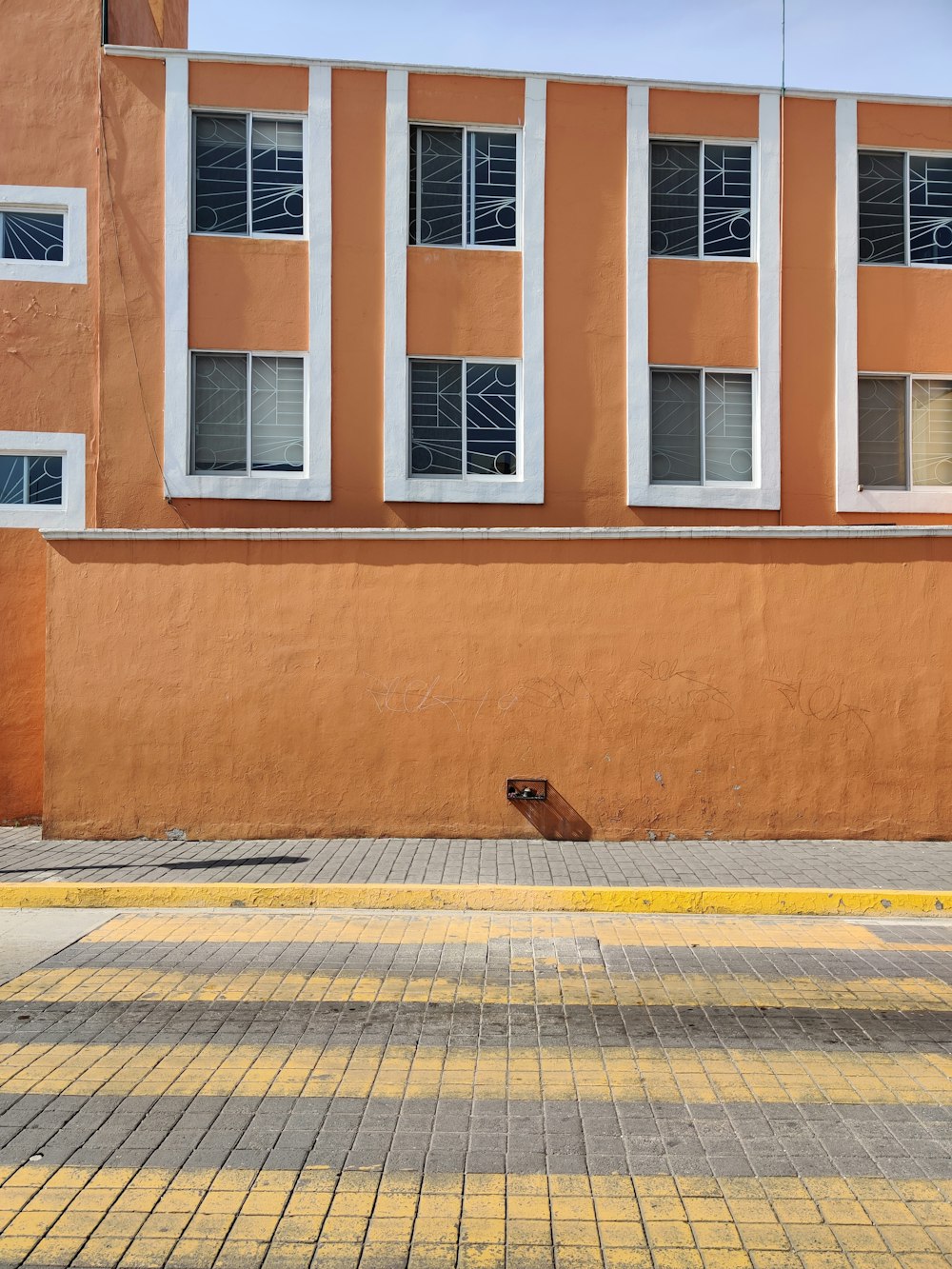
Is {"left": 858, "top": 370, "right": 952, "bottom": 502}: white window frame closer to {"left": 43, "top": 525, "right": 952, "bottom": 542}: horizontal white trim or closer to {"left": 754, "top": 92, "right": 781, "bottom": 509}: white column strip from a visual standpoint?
{"left": 754, "top": 92, "right": 781, "bottom": 509}: white column strip

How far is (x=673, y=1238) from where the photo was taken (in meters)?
3.80

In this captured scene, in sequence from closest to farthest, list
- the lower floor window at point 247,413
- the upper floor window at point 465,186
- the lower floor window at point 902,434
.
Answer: the lower floor window at point 247,413, the upper floor window at point 465,186, the lower floor window at point 902,434

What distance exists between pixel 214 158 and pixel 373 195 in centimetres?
203

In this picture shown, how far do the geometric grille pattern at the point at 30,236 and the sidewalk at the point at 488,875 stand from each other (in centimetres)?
710

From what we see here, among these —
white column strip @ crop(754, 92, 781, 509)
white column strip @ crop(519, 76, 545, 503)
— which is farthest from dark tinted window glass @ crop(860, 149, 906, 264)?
white column strip @ crop(519, 76, 545, 503)

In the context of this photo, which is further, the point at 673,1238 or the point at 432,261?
the point at 432,261

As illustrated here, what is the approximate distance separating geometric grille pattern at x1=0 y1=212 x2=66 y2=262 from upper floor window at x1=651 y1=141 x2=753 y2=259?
7.37 m

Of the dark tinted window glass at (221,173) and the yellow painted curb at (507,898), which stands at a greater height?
the dark tinted window glass at (221,173)

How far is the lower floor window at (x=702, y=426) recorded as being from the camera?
1402 centimetres

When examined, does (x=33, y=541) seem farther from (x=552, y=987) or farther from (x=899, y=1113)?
(x=899, y=1113)

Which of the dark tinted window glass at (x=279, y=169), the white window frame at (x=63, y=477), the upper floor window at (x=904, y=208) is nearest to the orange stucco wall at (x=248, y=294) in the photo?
the dark tinted window glass at (x=279, y=169)

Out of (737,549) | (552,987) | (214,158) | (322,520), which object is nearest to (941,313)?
(737,549)

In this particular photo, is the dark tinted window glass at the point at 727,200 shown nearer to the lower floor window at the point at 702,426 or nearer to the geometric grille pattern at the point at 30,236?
the lower floor window at the point at 702,426

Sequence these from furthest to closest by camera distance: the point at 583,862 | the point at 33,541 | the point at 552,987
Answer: the point at 33,541 → the point at 583,862 → the point at 552,987
